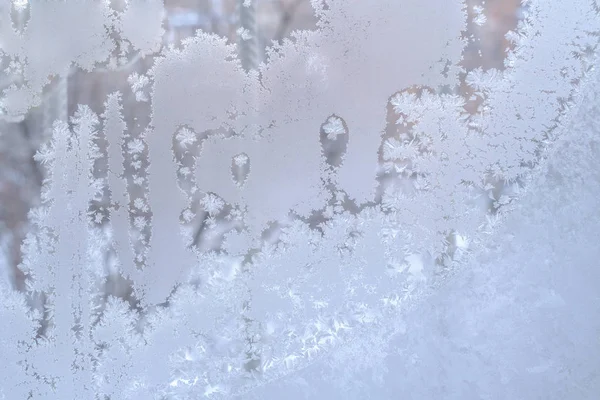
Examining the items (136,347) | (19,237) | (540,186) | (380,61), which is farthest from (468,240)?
(19,237)

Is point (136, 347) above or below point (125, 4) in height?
below

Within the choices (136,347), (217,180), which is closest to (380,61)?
(217,180)

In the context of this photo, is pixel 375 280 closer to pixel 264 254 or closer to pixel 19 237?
pixel 264 254

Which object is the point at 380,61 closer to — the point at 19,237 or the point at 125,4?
the point at 125,4

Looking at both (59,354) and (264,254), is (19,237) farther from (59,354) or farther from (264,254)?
(264,254)

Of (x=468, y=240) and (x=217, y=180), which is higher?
(x=217, y=180)

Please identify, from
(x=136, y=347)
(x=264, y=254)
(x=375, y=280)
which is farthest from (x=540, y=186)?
(x=136, y=347)

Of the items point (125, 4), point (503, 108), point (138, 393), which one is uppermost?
point (125, 4)
